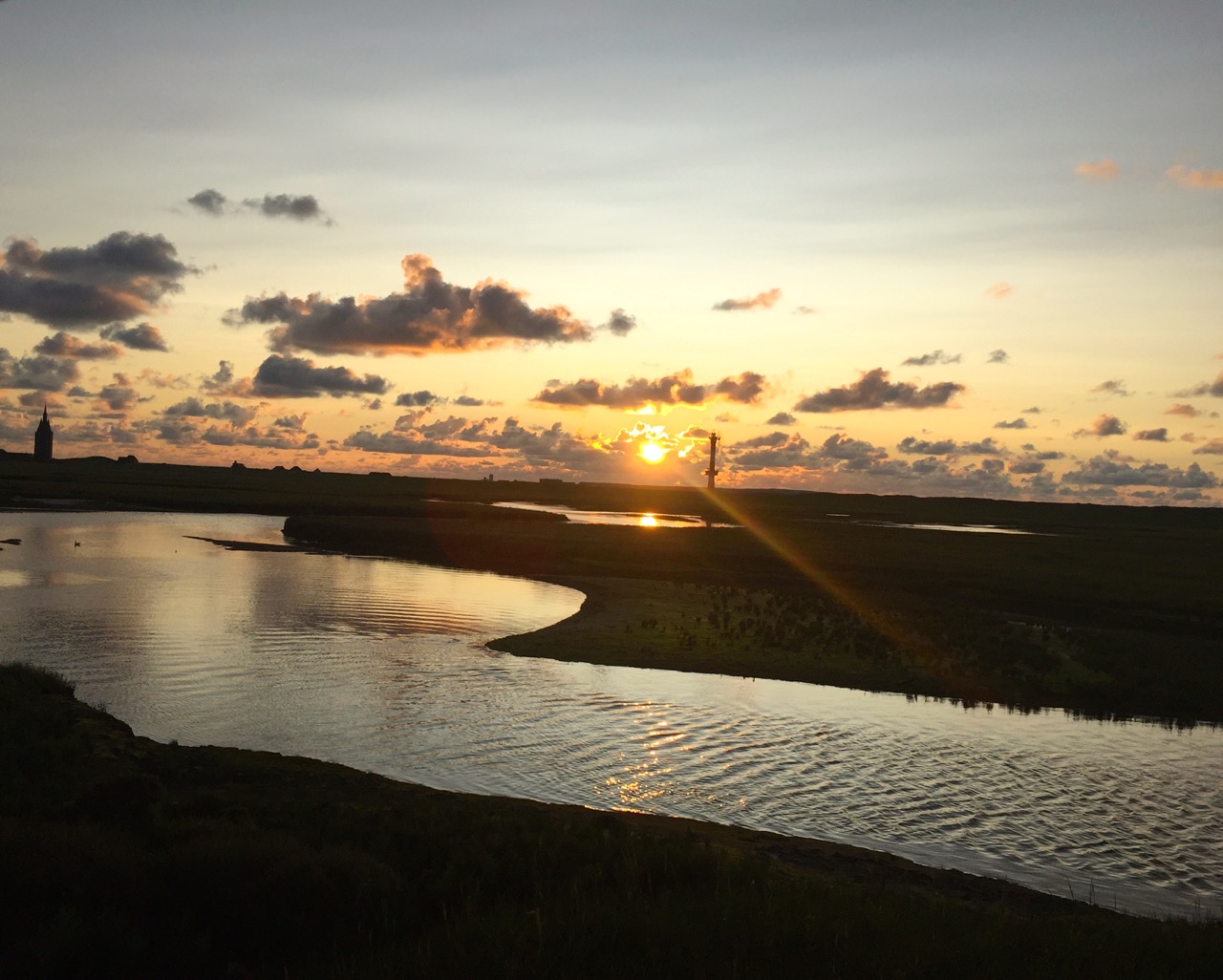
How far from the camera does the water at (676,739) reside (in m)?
17.6

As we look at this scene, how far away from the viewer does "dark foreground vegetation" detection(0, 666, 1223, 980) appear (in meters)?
9.50

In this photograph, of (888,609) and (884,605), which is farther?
(884,605)

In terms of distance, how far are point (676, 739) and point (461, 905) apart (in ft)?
41.8

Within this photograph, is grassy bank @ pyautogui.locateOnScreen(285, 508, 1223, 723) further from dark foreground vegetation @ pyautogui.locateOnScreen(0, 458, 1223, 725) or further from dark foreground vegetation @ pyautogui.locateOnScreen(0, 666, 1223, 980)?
dark foreground vegetation @ pyautogui.locateOnScreen(0, 666, 1223, 980)

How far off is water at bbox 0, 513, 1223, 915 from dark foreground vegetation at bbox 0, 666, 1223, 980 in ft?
11.5

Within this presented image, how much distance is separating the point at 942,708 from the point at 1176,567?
48.1 metres

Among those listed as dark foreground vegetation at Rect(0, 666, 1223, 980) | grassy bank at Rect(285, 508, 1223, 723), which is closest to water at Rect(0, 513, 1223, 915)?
grassy bank at Rect(285, 508, 1223, 723)

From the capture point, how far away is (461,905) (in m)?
11.1

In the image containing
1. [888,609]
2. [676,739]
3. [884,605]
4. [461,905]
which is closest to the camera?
[461,905]

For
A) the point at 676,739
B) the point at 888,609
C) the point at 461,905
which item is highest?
the point at 461,905

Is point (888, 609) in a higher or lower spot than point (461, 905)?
lower

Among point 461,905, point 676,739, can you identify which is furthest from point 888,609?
point 461,905

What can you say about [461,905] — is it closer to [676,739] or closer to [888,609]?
[676,739]

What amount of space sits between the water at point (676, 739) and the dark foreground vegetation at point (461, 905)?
3.51m
